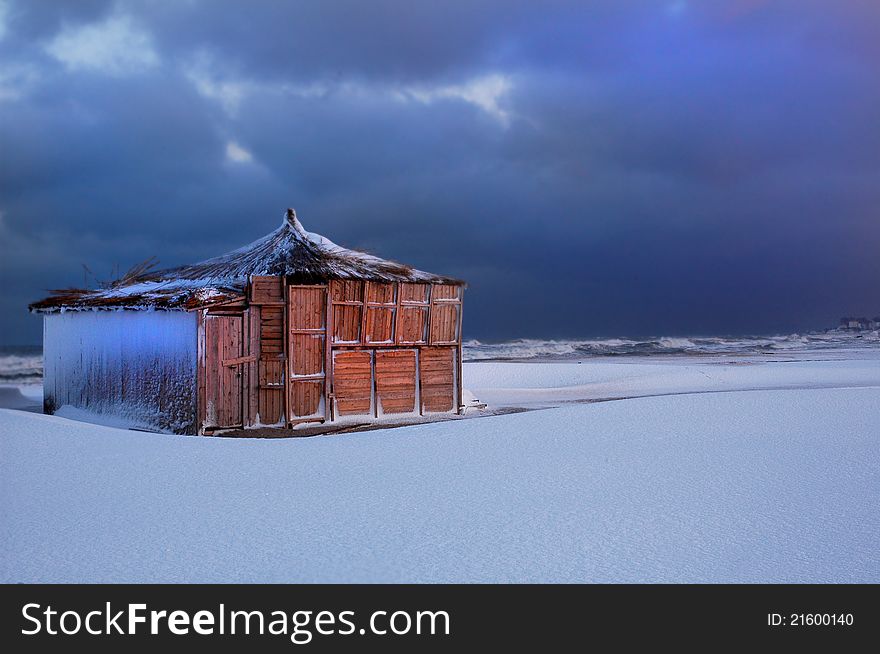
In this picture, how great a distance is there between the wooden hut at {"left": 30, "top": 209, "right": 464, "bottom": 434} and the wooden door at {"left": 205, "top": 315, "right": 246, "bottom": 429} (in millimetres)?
23

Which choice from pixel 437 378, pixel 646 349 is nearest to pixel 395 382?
pixel 437 378

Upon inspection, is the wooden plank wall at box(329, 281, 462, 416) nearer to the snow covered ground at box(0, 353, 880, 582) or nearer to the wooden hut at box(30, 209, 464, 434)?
the wooden hut at box(30, 209, 464, 434)

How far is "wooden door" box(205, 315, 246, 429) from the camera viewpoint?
605 inches

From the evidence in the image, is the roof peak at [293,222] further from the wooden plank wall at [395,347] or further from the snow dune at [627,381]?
the snow dune at [627,381]

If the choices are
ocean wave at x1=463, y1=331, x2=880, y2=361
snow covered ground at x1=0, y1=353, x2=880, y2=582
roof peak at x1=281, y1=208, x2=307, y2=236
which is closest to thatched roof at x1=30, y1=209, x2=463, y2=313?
roof peak at x1=281, y1=208, x2=307, y2=236

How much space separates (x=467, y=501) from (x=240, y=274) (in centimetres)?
1113

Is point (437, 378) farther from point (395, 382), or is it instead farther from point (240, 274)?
point (240, 274)

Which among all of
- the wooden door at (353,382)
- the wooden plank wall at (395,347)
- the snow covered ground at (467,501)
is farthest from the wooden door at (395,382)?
the snow covered ground at (467,501)

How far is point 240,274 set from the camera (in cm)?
1683

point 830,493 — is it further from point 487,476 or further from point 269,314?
point 269,314

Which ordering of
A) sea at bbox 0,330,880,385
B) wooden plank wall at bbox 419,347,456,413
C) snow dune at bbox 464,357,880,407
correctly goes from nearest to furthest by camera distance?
wooden plank wall at bbox 419,347,456,413, snow dune at bbox 464,357,880,407, sea at bbox 0,330,880,385

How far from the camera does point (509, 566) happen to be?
5289 millimetres

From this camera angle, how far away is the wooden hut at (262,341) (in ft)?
51.0

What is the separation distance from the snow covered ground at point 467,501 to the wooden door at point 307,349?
5.35 meters
